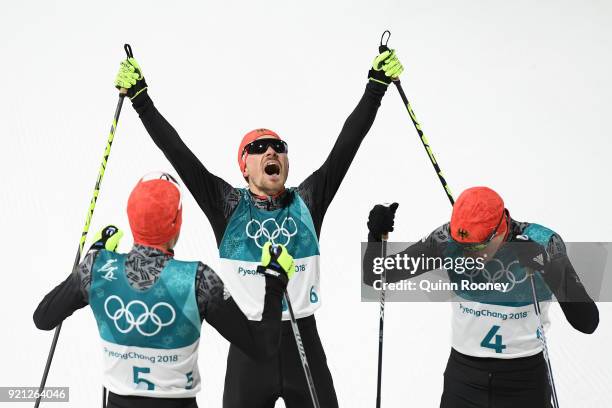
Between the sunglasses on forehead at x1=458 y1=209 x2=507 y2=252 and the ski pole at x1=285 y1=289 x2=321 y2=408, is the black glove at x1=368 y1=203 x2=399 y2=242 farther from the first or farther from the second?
the ski pole at x1=285 y1=289 x2=321 y2=408

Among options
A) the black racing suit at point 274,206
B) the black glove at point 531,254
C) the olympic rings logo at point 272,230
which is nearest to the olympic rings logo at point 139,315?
the black racing suit at point 274,206

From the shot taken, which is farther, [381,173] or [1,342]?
[381,173]

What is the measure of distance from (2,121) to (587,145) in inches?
191

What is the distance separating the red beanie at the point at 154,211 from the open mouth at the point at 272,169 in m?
0.73

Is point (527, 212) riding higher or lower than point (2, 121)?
lower

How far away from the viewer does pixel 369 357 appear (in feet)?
15.2

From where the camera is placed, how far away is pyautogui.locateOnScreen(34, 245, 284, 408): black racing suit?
233 centimetres

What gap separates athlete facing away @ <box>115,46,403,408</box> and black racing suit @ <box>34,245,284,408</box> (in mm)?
550

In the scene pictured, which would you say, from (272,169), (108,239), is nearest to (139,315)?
(108,239)

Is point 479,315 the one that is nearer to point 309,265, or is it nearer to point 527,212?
point 309,265

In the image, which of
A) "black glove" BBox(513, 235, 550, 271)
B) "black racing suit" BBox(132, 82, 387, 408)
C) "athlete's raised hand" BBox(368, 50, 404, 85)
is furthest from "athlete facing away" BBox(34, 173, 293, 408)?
"athlete's raised hand" BBox(368, 50, 404, 85)

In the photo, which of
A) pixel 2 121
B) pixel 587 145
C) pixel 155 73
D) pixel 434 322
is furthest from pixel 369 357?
pixel 2 121

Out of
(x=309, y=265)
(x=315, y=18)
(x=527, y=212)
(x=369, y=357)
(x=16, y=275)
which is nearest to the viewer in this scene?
(x=309, y=265)

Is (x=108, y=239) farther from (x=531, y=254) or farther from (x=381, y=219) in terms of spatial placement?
(x=531, y=254)
